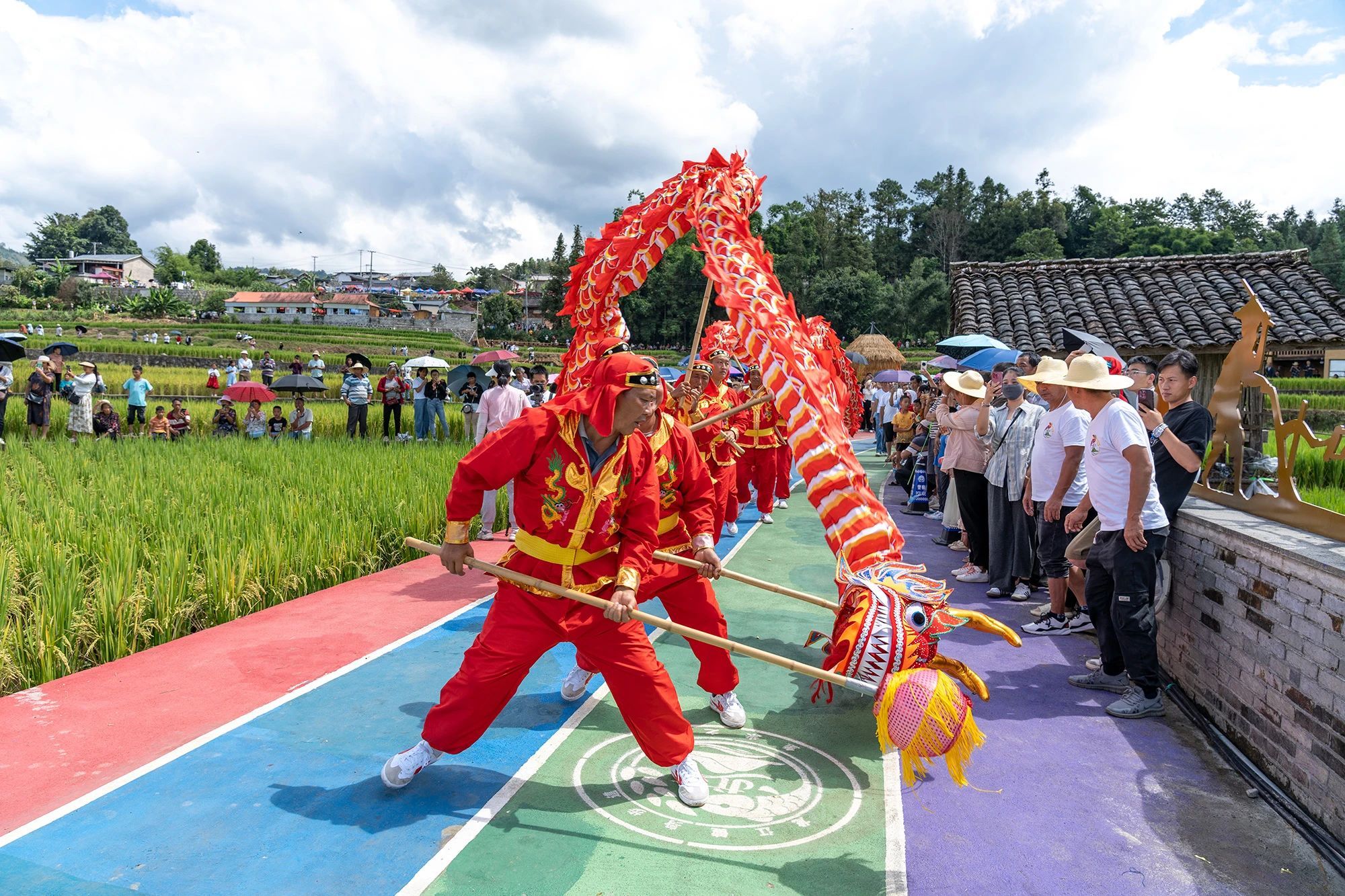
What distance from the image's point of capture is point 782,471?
995 cm

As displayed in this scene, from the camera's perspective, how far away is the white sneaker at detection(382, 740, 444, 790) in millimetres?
3305

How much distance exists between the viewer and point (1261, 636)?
3781mm

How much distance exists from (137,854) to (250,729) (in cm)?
102

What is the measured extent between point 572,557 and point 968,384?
4.82 meters

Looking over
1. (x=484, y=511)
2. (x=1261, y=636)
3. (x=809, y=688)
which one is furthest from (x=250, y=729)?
(x=1261, y=636)

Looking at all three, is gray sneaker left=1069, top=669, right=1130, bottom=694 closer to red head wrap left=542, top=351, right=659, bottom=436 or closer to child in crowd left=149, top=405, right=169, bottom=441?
red head wrap left=542, top=351, right=659, bottom=436

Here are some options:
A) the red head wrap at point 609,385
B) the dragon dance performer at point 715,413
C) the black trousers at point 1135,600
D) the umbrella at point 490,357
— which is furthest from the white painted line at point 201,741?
the umbrella at point 490,357

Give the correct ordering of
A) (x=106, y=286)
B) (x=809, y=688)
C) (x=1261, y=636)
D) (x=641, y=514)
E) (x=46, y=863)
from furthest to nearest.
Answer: (x=106, y=286) → (x=809, y=688) → (x=1261, y=636) → (x=641, y=514) → (x=46, y=863)

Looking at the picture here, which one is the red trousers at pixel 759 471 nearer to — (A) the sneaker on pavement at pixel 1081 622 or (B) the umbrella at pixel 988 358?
(B) the umbrella at pixel 988 358

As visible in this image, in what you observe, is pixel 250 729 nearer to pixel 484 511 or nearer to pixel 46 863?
pixel 46 863

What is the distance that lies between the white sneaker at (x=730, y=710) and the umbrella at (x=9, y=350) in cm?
1375

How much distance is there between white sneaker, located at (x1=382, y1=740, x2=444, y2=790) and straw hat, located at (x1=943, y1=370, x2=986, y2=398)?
524 cm

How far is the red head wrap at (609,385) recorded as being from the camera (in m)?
3.23

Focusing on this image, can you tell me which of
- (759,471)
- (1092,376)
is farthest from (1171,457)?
(759,471)
